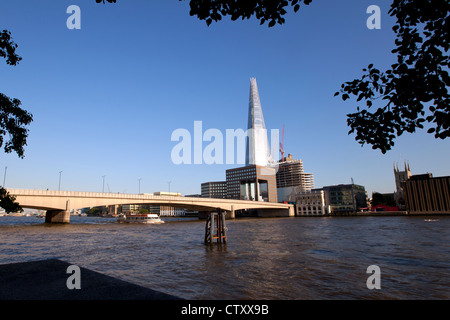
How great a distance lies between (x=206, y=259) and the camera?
19.8 meters

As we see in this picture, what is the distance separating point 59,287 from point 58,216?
73.6 m

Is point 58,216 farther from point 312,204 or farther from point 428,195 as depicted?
point 428,195

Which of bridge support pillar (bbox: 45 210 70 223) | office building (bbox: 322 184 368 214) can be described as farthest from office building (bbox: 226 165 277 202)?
bridge support pillar (bbox: 45 210 70 223)

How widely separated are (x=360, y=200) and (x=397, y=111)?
190 metres

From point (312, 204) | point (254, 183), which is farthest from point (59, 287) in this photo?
point (254, 183)

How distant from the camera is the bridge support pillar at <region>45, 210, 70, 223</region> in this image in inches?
2648

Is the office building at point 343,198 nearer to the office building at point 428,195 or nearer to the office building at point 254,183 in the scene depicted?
the office building at point 428,195

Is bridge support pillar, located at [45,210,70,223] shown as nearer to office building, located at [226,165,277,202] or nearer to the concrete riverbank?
the concrete riverbank

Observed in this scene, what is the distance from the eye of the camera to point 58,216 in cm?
6875

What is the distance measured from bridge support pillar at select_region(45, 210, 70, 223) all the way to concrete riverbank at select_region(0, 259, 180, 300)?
219ft

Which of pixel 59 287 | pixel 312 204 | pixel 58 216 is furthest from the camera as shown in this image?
pixel 312 204

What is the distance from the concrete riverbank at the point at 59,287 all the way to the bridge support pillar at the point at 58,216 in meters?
66.6

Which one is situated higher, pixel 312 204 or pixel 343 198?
pixel 343 198
